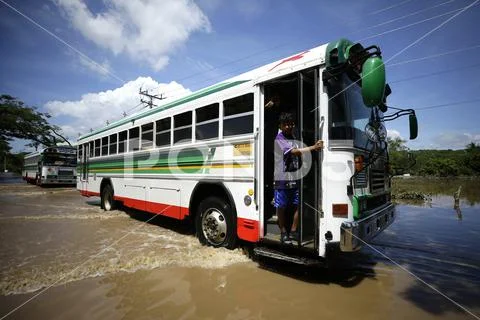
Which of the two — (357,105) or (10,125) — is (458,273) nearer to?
(357,105)

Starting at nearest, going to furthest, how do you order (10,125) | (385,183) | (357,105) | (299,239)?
(299,239), (357,105), (385,183), (10,125)

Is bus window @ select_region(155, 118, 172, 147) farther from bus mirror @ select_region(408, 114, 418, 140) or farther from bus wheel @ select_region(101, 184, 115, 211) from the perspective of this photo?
bus mirror @ select_region(408, 114, 418, 140)

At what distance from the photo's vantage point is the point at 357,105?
4750mm

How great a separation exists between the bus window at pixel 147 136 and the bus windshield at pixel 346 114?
194 inches

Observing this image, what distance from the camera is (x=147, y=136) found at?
791 cm

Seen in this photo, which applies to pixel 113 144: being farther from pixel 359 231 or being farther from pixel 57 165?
pixel 57 165

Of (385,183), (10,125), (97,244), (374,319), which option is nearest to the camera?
(374,319)

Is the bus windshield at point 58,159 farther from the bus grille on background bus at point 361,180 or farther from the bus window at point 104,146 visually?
the bus grille on background bus at point 361,180

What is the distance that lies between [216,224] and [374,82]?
355cm

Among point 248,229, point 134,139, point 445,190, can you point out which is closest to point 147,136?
point 134,139

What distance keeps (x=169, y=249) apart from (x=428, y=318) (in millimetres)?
4402

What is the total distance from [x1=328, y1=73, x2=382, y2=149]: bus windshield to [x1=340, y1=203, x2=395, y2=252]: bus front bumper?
1.07m

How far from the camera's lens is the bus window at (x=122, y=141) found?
9.11 metres

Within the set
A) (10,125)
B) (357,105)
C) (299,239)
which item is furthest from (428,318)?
(10,125)
